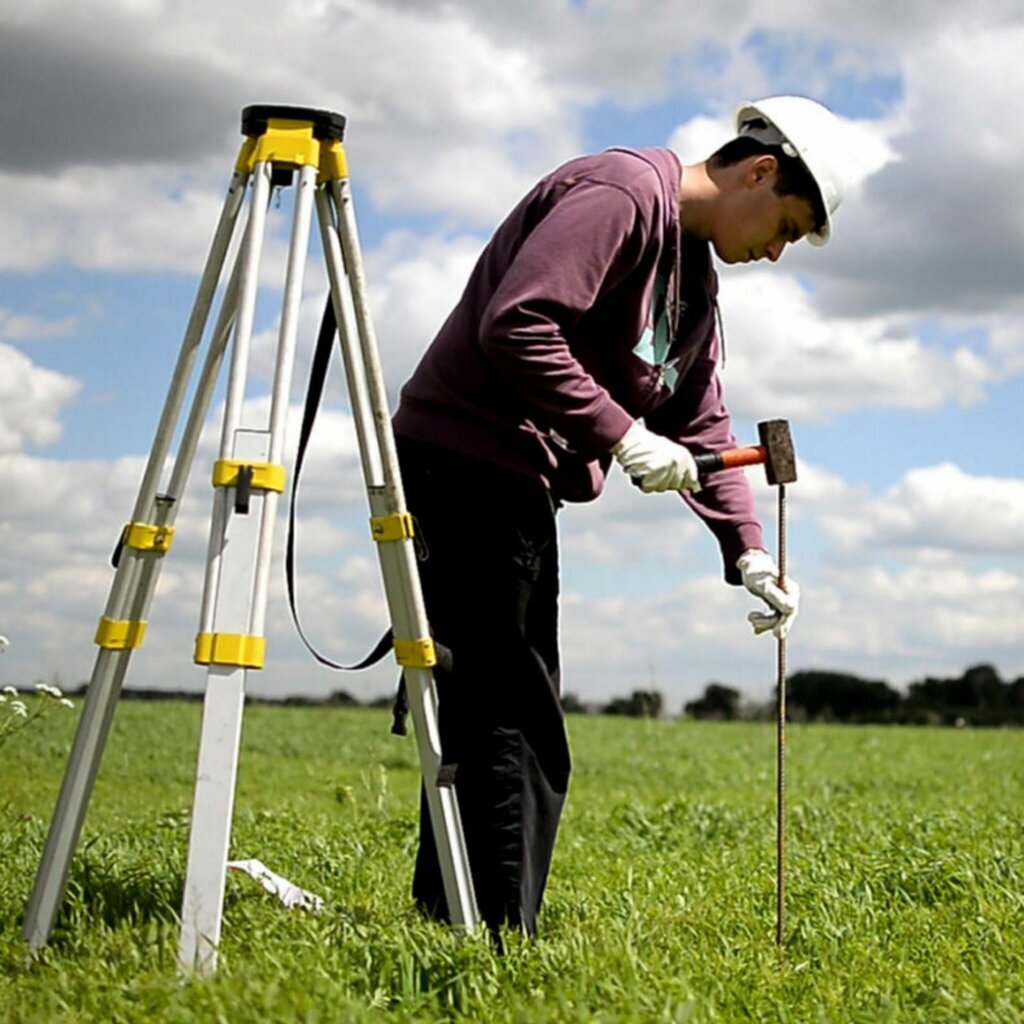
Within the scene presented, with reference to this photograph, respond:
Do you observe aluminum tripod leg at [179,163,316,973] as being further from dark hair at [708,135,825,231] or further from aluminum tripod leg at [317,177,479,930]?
dark hair at [708,135,825,231]

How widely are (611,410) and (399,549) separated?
704mm

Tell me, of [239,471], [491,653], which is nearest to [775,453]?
[491,653]

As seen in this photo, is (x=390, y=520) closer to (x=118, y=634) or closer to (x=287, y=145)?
(x=118, y=634)

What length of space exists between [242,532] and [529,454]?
102 centimetres

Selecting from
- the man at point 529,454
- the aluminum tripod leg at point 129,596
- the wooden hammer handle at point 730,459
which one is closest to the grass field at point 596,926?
the aluminum tripod leg at point 129,596

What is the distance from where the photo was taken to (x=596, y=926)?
15.9ft

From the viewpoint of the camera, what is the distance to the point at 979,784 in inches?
568

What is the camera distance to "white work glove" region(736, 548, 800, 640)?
5051mm

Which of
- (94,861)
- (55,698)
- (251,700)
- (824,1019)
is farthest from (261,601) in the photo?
(251,700)

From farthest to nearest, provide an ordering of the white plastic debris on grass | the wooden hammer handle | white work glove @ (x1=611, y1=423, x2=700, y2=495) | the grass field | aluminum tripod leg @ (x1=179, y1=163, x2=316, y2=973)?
1. the white plastic debris on grass
2. the wooden hammer handle
3. white work glove @ (x1=611, y1=423, x2=700, y2=495)
4. aluminum tripod leg @ (x1=179, y1=163, x2=316, y2=973)
5. the grass field

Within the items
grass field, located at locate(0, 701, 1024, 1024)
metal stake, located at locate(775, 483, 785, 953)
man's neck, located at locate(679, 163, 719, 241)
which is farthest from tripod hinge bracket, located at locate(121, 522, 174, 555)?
metal stake, located at locate(775, 483, 785, 953)

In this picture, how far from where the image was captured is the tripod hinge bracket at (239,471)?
3951 millimetres

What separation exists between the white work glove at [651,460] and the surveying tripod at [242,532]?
0.63m

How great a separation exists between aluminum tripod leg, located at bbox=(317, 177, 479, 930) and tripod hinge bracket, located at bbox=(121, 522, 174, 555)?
0.68 meters
